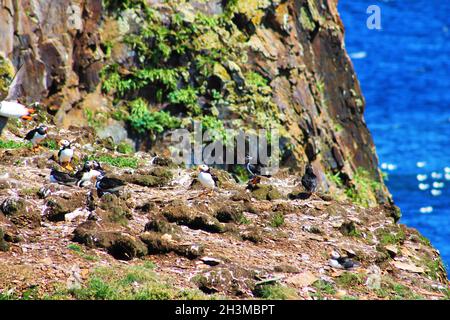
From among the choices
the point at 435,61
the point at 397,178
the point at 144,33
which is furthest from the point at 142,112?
the point at 435,61

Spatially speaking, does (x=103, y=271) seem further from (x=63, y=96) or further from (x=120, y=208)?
(x=63, y=96)

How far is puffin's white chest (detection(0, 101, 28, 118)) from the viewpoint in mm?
22541

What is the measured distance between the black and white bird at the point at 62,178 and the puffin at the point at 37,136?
215 cm

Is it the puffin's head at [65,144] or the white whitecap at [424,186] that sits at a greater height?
the white whitecap at [424,186]

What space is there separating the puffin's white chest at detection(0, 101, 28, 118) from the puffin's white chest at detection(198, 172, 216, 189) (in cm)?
437

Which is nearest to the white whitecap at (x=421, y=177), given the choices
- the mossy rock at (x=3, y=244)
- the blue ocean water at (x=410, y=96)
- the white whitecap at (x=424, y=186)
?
the blue ocean water at (x=410, y=96)

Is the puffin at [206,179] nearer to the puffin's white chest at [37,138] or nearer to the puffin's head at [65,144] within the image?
the puffin's head at [65,144]

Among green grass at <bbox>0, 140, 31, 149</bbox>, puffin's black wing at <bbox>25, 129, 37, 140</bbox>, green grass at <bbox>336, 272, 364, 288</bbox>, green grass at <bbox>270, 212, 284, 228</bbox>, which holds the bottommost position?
green grass at <bbox>336, 272, 364, 288</bbox>

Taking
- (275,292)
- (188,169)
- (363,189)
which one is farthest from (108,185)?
(363,189)

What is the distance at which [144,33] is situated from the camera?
27.6 m

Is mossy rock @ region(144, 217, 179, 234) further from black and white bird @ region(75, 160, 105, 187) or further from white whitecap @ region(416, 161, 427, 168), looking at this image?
white whitecap @ region(416, 161, 427, 168)

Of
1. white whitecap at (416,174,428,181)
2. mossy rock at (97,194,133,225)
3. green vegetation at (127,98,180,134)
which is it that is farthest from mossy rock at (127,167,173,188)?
white whitecap at (416,174,428,181)

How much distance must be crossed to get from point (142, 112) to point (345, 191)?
6512 mm

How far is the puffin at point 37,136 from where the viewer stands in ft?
72.9
